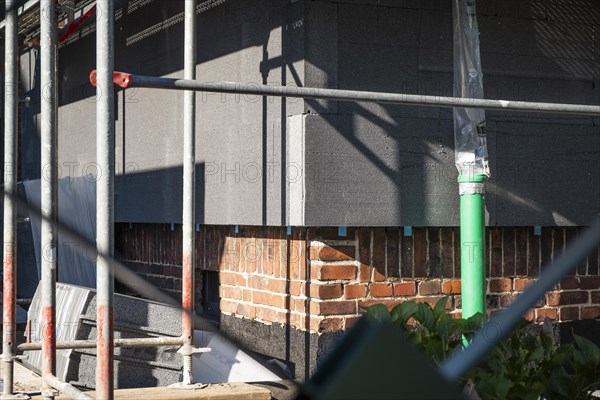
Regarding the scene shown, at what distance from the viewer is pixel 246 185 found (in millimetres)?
5035

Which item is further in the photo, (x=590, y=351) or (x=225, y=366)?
(x=225, y=366)

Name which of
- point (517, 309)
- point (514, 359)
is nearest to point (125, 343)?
point (514, 359)

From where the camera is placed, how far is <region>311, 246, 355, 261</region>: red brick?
15.2ft

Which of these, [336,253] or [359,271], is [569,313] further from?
[336,253]

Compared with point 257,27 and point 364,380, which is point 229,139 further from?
point 364,380

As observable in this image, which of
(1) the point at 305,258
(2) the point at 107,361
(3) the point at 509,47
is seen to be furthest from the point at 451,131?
(2) the point at 107,361

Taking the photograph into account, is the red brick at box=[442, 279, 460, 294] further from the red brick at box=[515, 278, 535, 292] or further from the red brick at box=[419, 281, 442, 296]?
the red brick at box=[515, 278, 535, 292]

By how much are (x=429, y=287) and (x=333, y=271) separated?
1.97 ft

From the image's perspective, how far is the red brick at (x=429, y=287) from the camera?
16.1ft

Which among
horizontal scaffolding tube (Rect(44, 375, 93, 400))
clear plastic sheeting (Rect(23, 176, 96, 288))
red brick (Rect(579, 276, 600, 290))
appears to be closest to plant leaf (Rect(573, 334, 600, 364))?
horizontal scaffolding tube (Rect(44, 375, 93, 400))

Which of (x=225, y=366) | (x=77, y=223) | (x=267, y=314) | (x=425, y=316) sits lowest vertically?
(x=225, y=366)

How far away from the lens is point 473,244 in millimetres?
4602

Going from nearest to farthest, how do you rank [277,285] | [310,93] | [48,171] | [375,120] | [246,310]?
[310,93], [48,171], [375,120], [277,285], [246,310]

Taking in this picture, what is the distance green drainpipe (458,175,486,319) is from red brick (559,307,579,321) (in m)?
0.86
